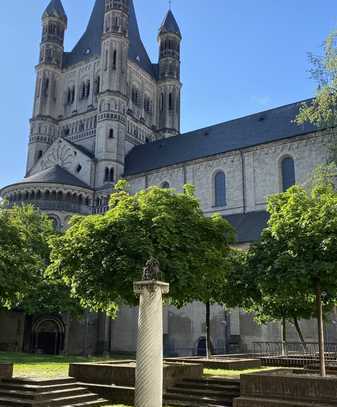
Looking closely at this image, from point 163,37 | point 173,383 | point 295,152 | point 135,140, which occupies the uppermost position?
point 163,37

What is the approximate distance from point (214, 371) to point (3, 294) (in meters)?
8.88

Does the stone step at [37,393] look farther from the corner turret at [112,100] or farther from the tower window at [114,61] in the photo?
the tower window at [114,61]

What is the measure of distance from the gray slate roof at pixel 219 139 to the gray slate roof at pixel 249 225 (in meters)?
6.33

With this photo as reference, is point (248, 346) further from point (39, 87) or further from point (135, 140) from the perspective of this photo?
point (39, 87)

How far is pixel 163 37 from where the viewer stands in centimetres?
6481

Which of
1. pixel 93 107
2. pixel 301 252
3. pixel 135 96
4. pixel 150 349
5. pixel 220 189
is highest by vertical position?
pixel 135 96

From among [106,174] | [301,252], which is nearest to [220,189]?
[106,174]

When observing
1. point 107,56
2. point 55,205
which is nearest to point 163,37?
point 107,56

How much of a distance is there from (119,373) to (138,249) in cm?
379

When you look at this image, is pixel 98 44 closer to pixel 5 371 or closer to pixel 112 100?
pixel 112 100

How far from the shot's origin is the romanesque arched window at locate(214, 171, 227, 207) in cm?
4241

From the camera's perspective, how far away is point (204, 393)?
13539 mm

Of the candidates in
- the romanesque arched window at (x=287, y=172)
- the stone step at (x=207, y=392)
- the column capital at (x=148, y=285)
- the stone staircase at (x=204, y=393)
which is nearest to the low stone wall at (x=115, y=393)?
the stone staircase at (x=204, y=393)

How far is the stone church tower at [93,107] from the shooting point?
4681cm
